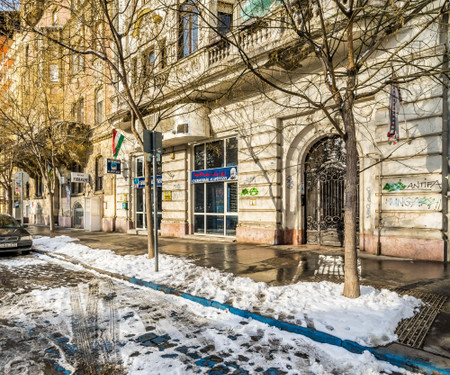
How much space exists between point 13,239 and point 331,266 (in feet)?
34.9

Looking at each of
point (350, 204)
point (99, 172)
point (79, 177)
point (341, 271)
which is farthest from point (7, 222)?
point (350, 204)

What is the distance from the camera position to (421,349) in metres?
3.56

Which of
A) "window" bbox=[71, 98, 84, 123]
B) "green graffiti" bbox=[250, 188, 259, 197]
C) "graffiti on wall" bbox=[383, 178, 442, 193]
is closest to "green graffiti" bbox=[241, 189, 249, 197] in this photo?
"green graffiti" bbox=[250, 188, 259, 197]

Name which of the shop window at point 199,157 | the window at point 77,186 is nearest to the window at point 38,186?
the window at point 77,186

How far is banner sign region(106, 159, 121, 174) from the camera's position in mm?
17936

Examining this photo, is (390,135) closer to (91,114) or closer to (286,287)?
(286,287)

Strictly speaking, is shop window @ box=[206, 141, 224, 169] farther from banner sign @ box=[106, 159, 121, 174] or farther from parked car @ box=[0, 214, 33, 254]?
parked car @ box=[0, 214, 33, 254]

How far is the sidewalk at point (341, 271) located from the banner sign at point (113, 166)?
24.5 feet

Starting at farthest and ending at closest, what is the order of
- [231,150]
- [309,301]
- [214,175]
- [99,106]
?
[99,106] → [214,175] → [231,150] → [309,301]

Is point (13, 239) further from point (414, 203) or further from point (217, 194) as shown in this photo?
point (414, 203)

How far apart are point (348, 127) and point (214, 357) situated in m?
4.02

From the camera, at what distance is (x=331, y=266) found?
7.84 meters

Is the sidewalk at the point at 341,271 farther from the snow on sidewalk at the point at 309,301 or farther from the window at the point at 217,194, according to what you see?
the window at the point at 217,194

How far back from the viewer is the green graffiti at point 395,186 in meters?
8.84
